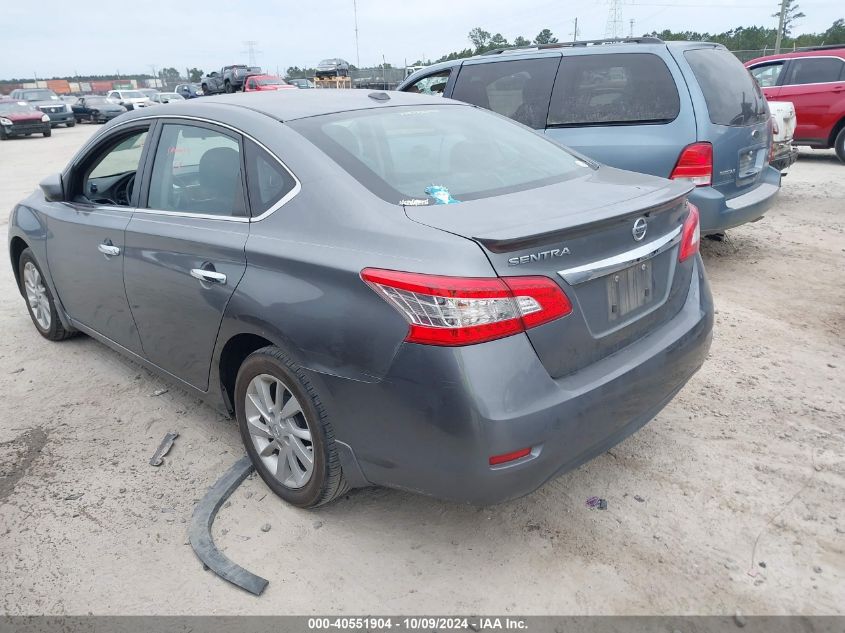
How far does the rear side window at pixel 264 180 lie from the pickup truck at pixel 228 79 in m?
33.6

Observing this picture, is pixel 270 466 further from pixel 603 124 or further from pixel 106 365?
pixel 603 124

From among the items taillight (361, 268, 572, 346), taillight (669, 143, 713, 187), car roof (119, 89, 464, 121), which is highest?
car roof (119, 89, 464, 121)

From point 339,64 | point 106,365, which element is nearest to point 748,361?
point 106,365

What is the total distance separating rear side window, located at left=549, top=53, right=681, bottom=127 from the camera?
5.37 meters

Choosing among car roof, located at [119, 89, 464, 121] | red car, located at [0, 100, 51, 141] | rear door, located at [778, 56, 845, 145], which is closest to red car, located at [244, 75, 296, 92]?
red car, located at [0, 100, 51, 141]

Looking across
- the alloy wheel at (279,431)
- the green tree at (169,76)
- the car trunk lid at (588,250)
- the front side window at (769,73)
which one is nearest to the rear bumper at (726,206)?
the car trunk lid at (588,250)

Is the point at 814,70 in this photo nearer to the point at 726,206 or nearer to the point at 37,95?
the point at 726,206

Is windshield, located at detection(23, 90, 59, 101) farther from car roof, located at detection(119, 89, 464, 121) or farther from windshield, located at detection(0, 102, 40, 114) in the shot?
car roof, located at detection(119, 89, 464, 121)

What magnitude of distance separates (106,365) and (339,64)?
40261 mm

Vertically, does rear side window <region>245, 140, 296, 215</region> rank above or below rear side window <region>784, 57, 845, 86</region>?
above

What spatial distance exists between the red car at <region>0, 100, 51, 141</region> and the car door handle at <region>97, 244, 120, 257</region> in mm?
25298

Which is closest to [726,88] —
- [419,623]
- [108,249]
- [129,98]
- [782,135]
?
[782,135]

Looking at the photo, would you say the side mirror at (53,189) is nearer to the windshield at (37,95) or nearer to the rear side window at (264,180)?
the rear side window at (264,180)

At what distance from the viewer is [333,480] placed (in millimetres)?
2646
